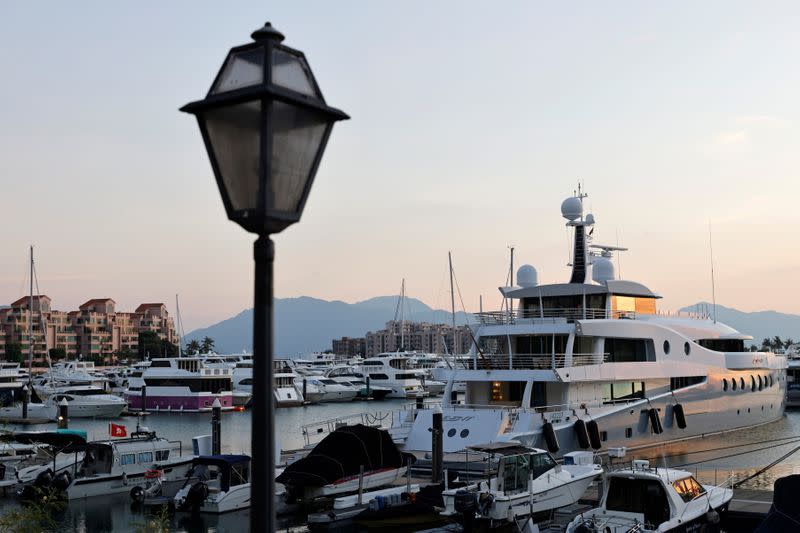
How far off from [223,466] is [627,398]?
53.3 ft

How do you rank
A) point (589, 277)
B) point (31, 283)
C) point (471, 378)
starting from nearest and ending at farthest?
point (471, 378), point (589, 277), point (31, 283)

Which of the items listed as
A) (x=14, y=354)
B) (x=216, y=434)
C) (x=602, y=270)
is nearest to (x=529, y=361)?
(x=602, y=270)

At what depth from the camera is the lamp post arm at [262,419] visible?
12.4ft

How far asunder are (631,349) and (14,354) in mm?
130092

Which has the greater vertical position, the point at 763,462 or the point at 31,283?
the point at 31,283

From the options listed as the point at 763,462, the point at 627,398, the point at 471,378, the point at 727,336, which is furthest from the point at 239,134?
the point at 727,336

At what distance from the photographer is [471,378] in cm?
3234

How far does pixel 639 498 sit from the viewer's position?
1820cm

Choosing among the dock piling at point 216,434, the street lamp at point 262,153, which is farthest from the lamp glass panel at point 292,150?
the dock piling at point 216,434

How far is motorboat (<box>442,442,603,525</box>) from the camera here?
20.1 meters

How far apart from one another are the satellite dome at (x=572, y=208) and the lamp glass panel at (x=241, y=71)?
36551mm

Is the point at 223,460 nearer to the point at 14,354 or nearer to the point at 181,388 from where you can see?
the point at 181,388

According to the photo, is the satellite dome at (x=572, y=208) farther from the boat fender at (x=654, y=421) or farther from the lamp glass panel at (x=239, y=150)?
the lamp glass panel at (x=239, y=150)

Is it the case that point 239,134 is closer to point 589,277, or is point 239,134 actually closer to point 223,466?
point 223,466
